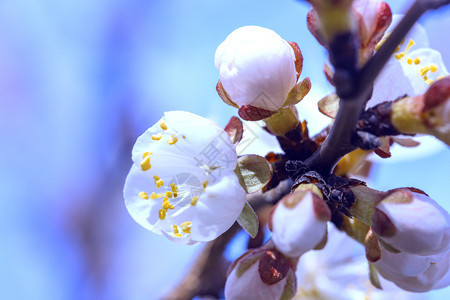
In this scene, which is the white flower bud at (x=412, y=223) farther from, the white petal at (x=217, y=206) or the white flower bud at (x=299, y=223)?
the white petal at (x=217, y=206)

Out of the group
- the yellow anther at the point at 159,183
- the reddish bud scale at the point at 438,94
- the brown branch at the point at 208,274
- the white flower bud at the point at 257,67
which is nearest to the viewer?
the reddish bud scale at the point at 438,94

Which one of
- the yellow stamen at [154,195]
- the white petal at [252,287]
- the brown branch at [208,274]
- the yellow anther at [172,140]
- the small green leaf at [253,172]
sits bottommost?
the brown branch at [208,274]

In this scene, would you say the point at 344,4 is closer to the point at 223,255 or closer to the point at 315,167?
the point at 315,167

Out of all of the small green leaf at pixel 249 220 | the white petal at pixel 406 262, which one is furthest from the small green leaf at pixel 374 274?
the small green leaf at pixel 249 220

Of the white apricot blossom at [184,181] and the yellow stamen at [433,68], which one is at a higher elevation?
the yellow stamen at [433,68]

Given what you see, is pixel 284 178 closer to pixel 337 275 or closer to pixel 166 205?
pixel 166 205

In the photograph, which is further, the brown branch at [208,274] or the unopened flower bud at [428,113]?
the brown branch at [208,274]
